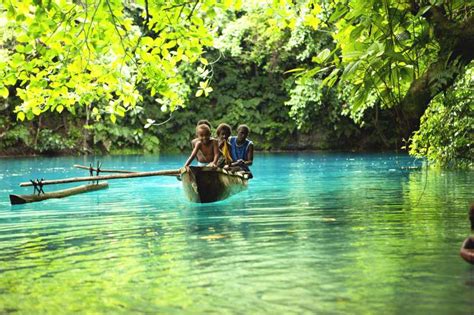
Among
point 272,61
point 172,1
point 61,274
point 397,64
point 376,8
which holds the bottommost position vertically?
point 61,274

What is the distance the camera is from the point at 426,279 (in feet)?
16.6

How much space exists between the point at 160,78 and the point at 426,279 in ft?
15.0

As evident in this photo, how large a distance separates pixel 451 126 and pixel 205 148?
208 inches

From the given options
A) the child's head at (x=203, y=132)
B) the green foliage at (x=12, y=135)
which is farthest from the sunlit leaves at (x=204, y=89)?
the green foliage at (x=12, y=135)

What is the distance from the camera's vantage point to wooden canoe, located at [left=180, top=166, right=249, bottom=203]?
12.0 meters

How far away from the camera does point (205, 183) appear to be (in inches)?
477

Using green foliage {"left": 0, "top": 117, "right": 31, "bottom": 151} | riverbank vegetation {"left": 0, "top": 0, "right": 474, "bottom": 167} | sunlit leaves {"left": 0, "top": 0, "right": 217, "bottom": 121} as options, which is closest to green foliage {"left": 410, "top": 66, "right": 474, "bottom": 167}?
riverbank vegetation {"left": 0, "top": 0, "right": 474, "bottom": 167}

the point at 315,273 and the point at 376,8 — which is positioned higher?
the point at 376,8

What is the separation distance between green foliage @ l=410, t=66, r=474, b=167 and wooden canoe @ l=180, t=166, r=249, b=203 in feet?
14.2

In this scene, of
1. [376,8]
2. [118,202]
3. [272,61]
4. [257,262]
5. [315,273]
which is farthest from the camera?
[272,61]

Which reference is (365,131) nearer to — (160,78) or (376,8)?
(160,78)

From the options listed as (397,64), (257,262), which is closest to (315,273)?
(257,262)

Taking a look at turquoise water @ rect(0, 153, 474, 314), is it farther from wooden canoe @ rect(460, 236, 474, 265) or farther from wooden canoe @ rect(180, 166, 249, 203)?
wooden canoe @ rect(180, 166, 249, 203)

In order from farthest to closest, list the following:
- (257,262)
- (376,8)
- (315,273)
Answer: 1. (257,262)
2. (315,273)
3. (376,8)
